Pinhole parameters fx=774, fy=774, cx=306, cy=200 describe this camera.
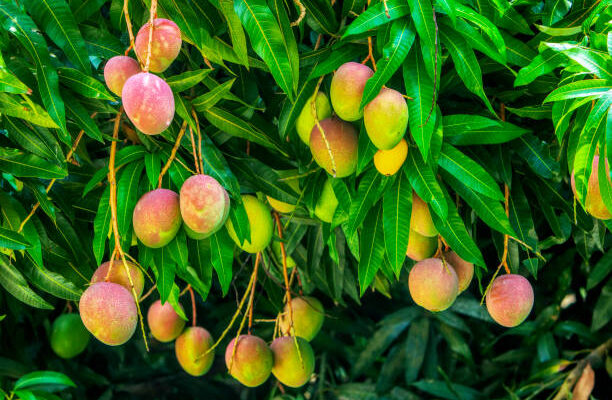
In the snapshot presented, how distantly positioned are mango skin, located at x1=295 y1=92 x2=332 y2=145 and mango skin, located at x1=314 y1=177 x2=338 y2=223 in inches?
4.6

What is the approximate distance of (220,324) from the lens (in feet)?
7.70

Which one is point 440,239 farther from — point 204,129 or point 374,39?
point 204,129

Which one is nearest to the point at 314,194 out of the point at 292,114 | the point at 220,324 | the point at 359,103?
the point at 292,114

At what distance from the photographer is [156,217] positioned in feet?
3.70

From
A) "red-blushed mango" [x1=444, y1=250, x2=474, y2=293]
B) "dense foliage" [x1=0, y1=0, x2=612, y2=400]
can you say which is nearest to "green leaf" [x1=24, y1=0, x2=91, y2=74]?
"dense foliage" [x1=0, y1=0, x2=612, y2=400]

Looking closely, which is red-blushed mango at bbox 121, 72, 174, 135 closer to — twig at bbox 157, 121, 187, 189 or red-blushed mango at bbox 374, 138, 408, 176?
twig at bbox 157, 121, 187, 189

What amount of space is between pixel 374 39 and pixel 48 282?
66 cm

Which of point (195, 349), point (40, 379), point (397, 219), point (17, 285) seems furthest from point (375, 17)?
point (40, 379)

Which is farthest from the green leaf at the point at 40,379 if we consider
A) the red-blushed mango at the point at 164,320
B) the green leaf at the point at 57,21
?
the green leaf at the point at 57,21

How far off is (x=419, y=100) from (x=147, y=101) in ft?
1.29

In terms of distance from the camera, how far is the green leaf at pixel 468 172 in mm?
1187

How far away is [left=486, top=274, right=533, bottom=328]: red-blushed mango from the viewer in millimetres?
1265

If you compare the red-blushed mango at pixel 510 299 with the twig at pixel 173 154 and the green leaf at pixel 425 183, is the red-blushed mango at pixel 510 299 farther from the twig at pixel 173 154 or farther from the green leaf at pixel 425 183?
the twig at pixel 173 154

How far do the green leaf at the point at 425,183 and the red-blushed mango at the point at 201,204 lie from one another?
301 millimetres
